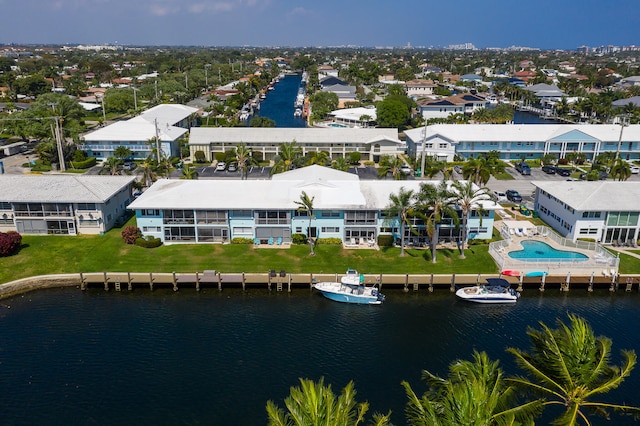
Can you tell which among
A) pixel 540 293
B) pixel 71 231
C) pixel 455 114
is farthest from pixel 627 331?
pixel 455 114

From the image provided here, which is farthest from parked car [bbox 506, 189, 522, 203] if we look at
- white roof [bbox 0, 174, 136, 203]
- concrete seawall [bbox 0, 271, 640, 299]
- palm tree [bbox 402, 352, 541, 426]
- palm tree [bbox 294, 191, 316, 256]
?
white roof [bbox 0, 174, 136, 203]

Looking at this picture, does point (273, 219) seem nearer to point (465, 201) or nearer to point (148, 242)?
point (148, 242)

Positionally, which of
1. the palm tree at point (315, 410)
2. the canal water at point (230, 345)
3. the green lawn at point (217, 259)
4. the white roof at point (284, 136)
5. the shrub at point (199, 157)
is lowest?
the canal water at point (230, 345)

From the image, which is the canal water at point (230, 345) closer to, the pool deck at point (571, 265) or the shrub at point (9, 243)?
the pool deck at point (571, 265)

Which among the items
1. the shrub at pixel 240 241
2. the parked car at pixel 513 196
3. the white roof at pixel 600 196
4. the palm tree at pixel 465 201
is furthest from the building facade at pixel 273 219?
the parked car at pixel 513 196

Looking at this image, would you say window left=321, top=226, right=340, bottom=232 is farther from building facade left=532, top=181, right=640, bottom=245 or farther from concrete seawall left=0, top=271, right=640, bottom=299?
building facade left=532, top=181, right=640, bottom=245

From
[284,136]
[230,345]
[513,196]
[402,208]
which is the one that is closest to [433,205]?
[402,208]
